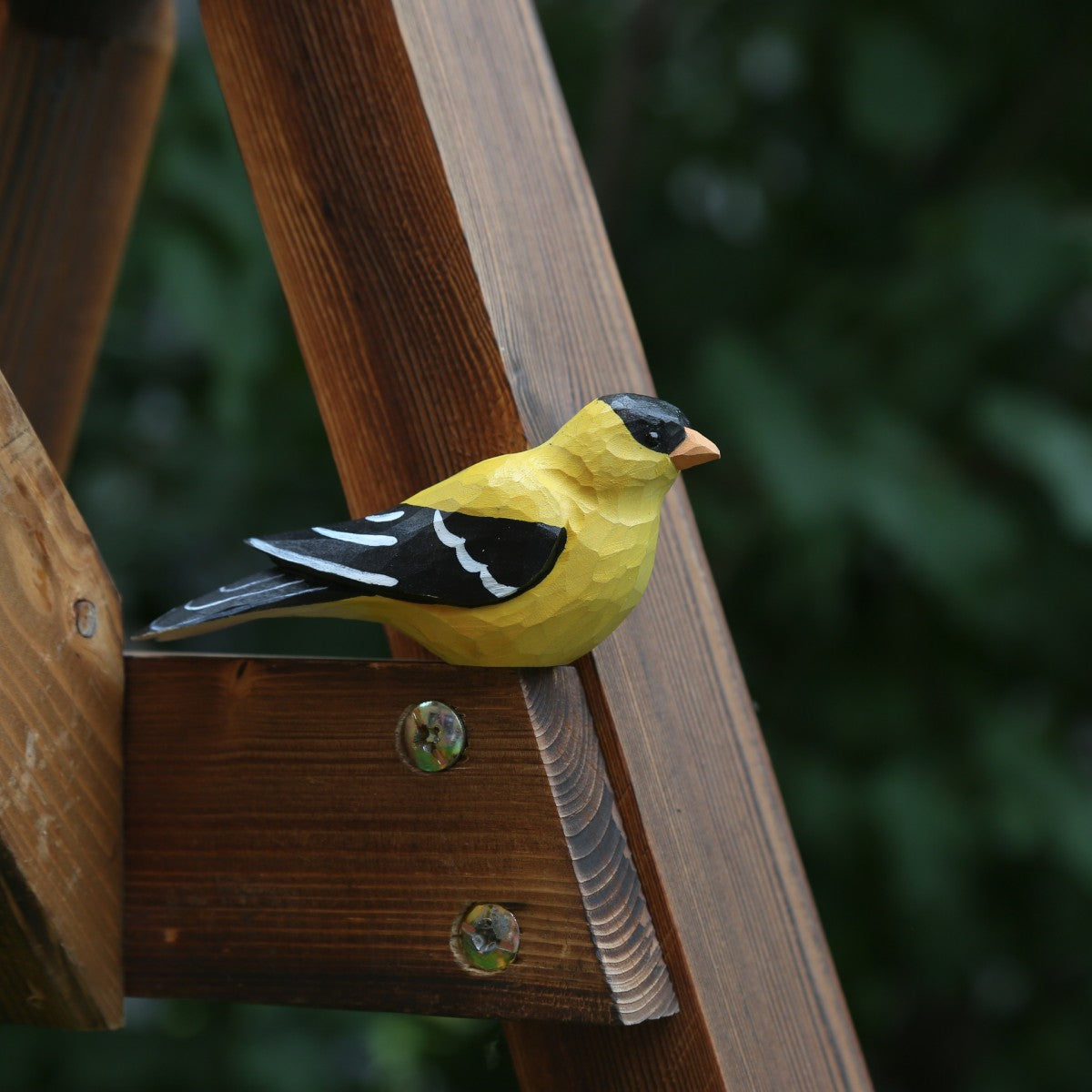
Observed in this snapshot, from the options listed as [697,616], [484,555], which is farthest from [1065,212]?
[484,555]

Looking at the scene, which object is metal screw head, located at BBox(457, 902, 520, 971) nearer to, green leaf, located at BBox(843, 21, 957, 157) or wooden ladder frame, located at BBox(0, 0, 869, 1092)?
wooden ladder frame, located at BBox(0, 0, 869, 1092)

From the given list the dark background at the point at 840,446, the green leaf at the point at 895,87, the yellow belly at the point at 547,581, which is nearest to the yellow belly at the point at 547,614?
the yellow belly at the point at 547,581

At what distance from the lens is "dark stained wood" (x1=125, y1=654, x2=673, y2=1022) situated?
725 millimetres

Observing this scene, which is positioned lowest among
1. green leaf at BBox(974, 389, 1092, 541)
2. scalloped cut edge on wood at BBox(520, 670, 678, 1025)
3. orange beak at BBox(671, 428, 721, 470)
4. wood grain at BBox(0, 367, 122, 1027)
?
green leaf at BBox(974, 389, 1092, 541)

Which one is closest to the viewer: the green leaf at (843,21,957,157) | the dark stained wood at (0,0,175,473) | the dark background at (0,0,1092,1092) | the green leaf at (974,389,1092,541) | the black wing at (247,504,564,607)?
the black wing at (247,504,564,607)

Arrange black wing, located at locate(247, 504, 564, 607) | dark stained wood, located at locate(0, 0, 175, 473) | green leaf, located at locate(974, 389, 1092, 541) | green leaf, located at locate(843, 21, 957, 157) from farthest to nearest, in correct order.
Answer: green leaf, located at locate(843, 21, 957, 157) → green leaf, located at locate(974, 389, 1092, 541) → dark stained wood, located at locate(0, 0, 175, 473) → black wing, located at locate(247, 504, 564, 607)

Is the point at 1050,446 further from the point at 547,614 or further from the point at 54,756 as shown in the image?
the point at 54,756

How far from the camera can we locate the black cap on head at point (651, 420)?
0.73 m

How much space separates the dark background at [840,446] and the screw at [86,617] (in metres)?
0.99

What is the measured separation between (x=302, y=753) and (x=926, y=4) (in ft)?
6.13

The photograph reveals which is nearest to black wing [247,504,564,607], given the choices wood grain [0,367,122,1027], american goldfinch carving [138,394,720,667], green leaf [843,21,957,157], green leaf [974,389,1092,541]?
american goldfinch carving [138,394,720,667]

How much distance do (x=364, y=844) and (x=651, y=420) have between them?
300mm

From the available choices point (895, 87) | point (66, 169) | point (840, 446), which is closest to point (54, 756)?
point (66, 169)

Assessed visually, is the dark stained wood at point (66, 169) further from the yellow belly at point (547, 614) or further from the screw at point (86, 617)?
the yellow belly at point (547, 614)
